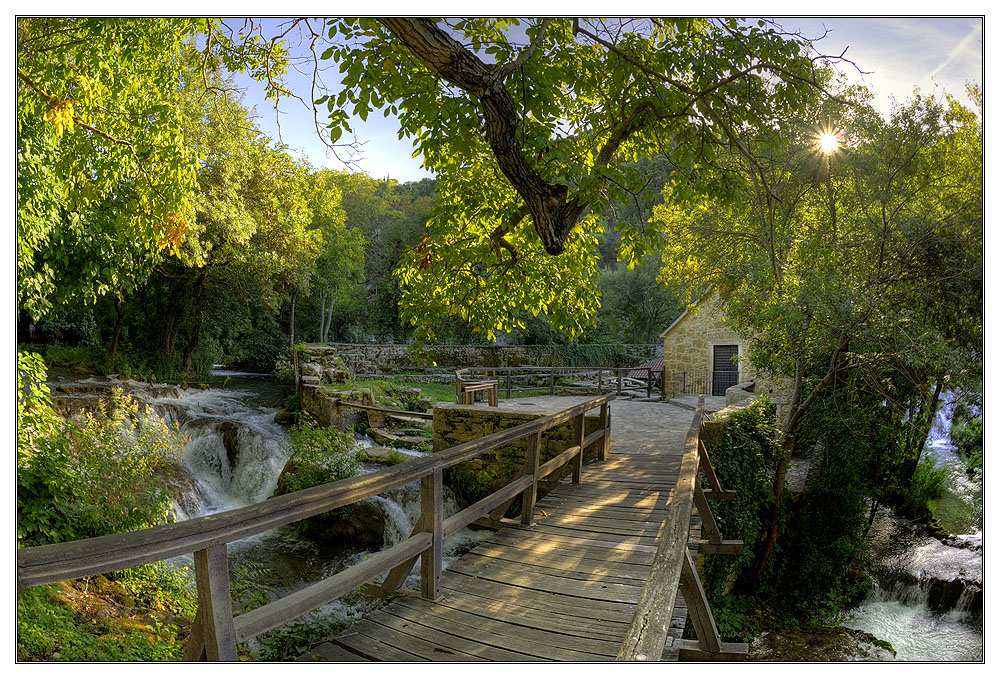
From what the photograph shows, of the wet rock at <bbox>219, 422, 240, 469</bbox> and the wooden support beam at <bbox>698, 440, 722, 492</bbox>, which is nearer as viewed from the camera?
the wooden support beam at <bbox>698, 440, 722, 492</bbox>

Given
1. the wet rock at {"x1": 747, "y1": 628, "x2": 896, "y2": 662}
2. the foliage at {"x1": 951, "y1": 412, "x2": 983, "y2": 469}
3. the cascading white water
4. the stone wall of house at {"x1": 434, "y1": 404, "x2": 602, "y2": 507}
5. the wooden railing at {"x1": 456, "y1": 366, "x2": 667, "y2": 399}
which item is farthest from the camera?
the wooden railing at {"x1": 456, "y1": 366, "x2": 667, "y2": 399}

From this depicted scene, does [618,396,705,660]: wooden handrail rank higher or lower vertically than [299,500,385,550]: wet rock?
higher

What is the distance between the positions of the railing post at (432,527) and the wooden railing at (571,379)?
919 cm

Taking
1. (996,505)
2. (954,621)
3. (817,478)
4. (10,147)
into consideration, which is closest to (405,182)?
(10,147)

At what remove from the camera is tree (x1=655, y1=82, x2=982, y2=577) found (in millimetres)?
4004

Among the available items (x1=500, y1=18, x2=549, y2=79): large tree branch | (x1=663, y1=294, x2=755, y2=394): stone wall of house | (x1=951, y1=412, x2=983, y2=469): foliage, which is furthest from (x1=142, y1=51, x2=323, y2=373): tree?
(x1=663, y1=294, x2=755, y2=394): stone wall of house

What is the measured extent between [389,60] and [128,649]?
344 centimetres

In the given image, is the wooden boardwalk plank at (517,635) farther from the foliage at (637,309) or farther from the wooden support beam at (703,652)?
the foliage at (637,309)

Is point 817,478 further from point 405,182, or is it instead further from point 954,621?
point 405,182

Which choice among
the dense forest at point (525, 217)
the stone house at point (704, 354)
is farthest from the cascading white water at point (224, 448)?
the stone house at point (704, 354)

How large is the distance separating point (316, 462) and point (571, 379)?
9102 millimetres

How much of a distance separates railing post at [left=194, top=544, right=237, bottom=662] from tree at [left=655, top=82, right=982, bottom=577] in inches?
142

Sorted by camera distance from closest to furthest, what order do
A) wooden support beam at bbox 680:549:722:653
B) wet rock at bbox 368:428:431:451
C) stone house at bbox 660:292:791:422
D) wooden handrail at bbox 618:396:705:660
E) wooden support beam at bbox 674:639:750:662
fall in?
wooden handrail at bbox 618:396:705:660, wooden support beam at bbox 680:549:722:653, wooden support beam at bbox 674:639:750:662, wet rock at bbox 368:428:431:451, stone house at bbox 660:292:791:422

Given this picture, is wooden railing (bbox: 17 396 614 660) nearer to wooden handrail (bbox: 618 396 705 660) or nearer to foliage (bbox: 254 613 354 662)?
wooden handrail (bbox: 618 396 705 660)
